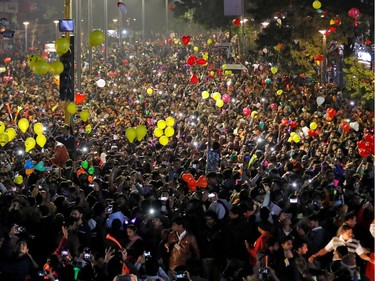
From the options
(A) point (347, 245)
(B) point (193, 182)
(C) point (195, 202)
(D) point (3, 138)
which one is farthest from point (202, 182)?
(D) point (3, 138)

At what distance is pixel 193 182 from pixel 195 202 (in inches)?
109

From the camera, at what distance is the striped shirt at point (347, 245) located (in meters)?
10.6

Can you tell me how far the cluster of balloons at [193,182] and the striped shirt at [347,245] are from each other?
449cm

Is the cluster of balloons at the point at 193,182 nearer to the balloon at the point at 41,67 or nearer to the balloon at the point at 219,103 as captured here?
the balloon at the point at 41,67

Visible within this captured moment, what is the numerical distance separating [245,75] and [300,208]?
2804 cm

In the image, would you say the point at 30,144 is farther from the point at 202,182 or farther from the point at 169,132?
the point at 202,182

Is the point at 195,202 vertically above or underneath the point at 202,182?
above

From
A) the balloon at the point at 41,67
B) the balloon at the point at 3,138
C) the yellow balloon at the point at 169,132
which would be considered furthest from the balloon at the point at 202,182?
the yellow balloon at the point at 169,132

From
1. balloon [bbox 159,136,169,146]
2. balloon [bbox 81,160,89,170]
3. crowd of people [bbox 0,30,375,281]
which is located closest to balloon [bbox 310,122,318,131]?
crowd of people [bbox 0,30,375,281]

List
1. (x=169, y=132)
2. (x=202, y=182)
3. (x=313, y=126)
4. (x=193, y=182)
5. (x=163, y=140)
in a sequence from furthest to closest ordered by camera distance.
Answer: (x=313, y=126), (x=169, y=132), (x=163, y=140), (x=193, y=182), (x=202, y=182)

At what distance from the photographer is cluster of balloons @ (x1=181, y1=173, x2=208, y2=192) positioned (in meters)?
15.3

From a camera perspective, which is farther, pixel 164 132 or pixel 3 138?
pixel 164 132

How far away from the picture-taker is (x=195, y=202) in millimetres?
12773

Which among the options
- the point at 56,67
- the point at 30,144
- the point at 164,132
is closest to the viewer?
the point at 56,67
